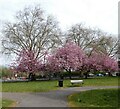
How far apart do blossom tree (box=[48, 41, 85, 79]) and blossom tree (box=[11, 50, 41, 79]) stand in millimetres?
2701

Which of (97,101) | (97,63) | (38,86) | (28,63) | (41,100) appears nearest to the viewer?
(97,101)

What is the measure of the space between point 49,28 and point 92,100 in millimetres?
39107

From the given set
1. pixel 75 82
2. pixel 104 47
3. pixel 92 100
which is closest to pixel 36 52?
pixel 104 47

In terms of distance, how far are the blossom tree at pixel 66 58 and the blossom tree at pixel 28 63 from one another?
2.70 metres

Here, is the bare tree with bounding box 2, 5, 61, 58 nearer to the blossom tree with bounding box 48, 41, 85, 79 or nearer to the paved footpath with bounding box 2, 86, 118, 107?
the blossom tree with bounding box 48, 41, 85, 79

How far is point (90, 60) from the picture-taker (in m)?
60.4

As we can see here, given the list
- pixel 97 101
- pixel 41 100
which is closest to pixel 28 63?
pixel 41 100

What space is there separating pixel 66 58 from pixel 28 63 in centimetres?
716

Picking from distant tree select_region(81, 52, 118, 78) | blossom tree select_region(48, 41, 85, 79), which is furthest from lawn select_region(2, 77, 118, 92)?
distant tree select_region(81, 52, 118, 78)

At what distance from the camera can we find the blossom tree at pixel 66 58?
54.4 meters

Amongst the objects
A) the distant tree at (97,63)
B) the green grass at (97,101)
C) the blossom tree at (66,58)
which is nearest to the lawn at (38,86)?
the green grass at (97,101)

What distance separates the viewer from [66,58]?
55094 millimetres

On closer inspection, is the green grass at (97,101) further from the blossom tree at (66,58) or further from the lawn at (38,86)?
the blossom tree at (66,58)

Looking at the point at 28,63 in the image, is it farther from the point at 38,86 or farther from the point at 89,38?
the point at 38,86
